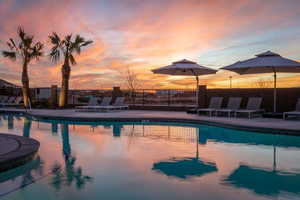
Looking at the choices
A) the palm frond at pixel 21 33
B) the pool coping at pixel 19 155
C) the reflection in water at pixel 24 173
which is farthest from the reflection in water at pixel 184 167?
the palm frond at pixel 21 33

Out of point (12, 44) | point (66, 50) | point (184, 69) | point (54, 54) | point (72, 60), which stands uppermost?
point (12, 44)

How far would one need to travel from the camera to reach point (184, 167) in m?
5.13

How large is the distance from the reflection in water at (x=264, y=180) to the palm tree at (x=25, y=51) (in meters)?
16.8

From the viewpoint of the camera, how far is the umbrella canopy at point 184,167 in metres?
4.74

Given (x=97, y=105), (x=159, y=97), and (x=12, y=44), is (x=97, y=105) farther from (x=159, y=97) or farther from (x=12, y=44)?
(x=12, y=44)

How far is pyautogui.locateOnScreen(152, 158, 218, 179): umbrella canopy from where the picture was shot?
4.74m

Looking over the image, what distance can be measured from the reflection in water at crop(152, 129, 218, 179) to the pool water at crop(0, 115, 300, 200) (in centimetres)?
2

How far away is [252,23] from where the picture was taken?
12.6 meters

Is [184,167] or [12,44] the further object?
[12,44]

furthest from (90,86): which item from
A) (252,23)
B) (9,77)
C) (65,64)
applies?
(252,23)

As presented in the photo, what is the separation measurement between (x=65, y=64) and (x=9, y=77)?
817cm

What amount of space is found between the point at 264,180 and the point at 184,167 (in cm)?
134

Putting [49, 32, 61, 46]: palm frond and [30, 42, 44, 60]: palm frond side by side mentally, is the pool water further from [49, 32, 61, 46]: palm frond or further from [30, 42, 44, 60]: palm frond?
[30, 42, 44, 60]: palm frond

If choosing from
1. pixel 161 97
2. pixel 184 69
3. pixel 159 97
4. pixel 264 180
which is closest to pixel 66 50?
pixel 159 97
